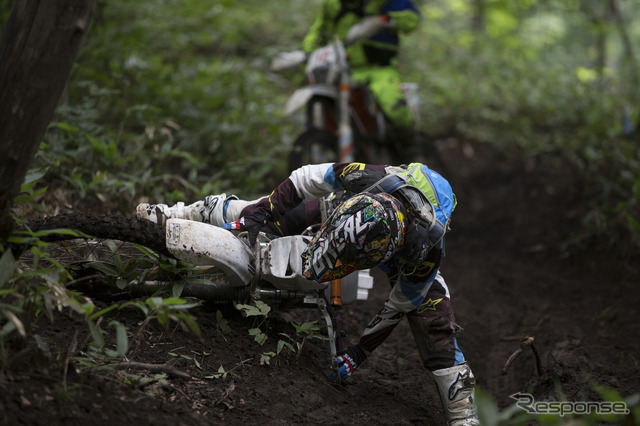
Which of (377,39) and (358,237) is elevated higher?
(377,39)

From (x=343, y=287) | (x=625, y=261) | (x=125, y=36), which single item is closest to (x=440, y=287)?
(x=343, y=287)

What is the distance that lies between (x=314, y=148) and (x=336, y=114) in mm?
531

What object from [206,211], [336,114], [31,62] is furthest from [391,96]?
[31,62]

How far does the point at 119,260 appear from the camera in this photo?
3.37 m

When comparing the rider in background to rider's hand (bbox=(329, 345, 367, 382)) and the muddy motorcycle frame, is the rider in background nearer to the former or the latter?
the muddy motorcycle frame

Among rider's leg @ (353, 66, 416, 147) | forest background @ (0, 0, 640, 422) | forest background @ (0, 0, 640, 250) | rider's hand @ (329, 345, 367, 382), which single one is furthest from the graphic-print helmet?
rider's leg @ (353, 66, 416, 147)

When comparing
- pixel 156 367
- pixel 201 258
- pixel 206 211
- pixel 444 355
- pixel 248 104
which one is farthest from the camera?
pixel 248 104

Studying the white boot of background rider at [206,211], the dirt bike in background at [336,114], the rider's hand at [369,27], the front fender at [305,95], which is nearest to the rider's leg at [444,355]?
the white boot of background rider at [206,211]

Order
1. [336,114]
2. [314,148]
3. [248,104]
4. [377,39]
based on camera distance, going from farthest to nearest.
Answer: [248,104] → [377,39] → [336,114] → [314,148]

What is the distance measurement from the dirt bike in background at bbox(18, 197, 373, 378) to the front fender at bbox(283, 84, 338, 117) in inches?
98.9

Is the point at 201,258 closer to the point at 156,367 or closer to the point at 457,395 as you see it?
the point at 156,367

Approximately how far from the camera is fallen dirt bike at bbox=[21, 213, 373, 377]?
10.8ft

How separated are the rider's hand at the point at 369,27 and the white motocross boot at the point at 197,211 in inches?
119

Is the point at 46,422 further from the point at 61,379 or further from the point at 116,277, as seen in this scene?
the point at 116,277
